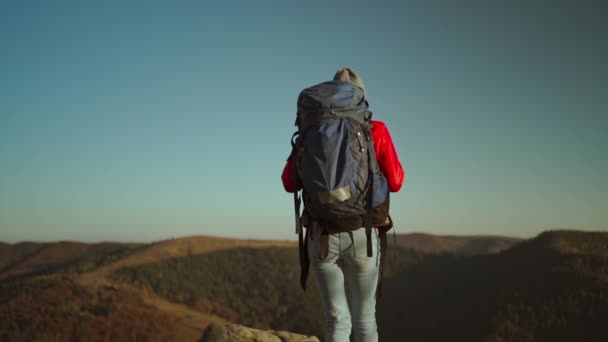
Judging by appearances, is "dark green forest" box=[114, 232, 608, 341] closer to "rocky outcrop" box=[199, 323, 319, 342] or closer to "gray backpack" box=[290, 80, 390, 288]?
"rocky outcrop" box=[199, 323, 319, 342]

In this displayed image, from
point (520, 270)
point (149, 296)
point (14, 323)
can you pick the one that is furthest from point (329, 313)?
point (520, 270)

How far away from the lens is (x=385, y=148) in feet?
12.8

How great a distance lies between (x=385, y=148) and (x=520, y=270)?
35379 mm

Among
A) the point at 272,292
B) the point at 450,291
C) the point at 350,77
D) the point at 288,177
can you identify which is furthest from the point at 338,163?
the point at 450,291

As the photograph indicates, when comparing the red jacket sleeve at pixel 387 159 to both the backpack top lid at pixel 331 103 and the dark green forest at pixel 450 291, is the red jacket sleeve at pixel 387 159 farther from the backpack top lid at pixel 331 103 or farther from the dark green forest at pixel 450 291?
the dark green forest at pixel 450 291

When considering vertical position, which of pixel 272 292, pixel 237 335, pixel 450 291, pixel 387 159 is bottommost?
pixel 450 291

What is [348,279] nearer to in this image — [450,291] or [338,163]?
[338,163]

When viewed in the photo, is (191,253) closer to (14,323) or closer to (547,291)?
(14,323)

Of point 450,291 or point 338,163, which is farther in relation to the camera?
point 450,291

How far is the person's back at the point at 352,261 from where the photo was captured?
3.74 metres

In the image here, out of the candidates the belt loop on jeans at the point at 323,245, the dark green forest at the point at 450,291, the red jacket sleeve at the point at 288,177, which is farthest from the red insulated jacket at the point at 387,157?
the dark green forest at the point at 450,291

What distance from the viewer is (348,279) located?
3.96 meters

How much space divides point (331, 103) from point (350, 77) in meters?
0.56

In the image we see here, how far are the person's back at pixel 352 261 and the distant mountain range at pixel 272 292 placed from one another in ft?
53.8
